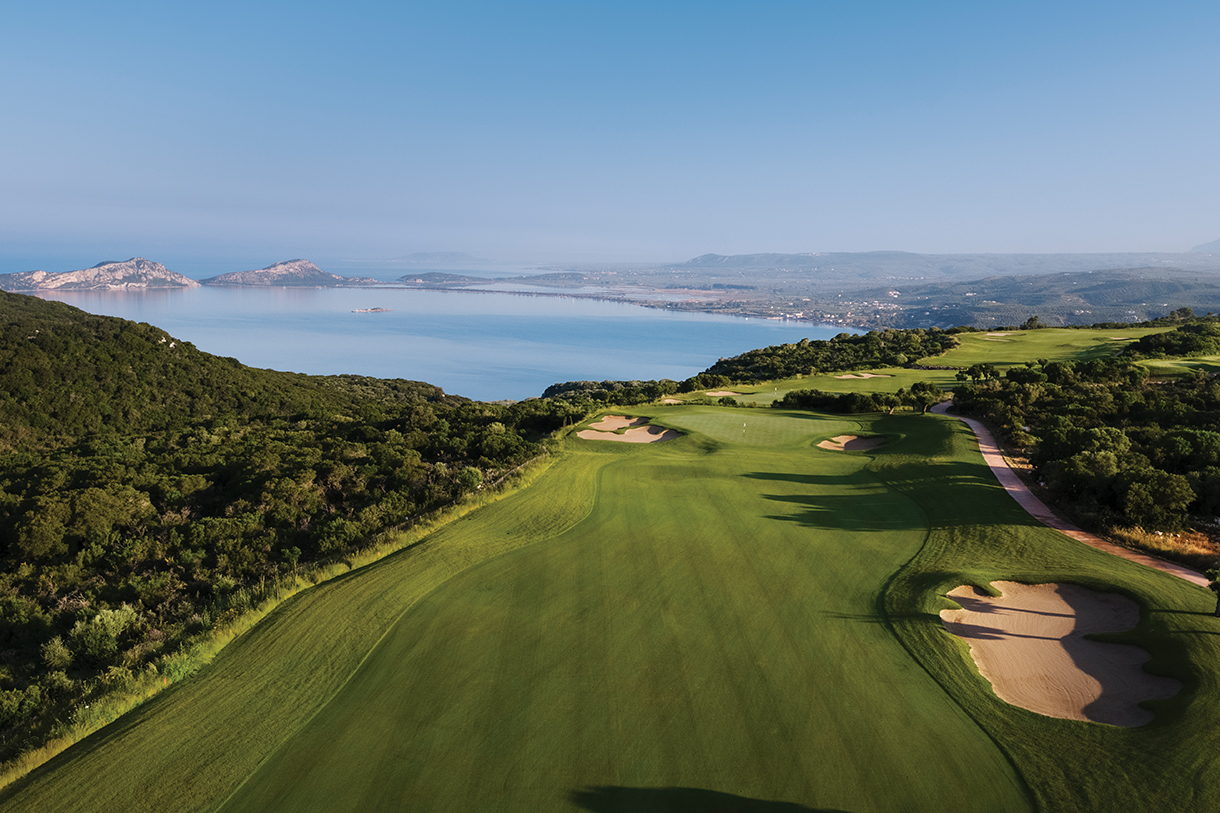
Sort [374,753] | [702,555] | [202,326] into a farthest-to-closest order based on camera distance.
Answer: [202,326] < [702,555] < [374,753]

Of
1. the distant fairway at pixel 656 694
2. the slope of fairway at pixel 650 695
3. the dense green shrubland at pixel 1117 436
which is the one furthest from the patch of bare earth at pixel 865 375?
the slope of fairway at pixel 650 695

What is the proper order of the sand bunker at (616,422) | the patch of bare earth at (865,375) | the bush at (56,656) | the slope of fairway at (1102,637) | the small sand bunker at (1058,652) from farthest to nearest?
the patch of bare earth at (865,375) → the sand bunker at (616,422) → the bush at (56,656) → the small sand bunker at (1058,652) → the slope of fairway at (1102,637)

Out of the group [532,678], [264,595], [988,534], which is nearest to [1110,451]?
[988,534]

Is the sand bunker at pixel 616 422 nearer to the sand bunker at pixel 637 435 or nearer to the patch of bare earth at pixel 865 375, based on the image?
the sand bunker at pixel 637 435

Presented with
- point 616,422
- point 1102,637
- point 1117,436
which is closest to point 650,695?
point 1102,637

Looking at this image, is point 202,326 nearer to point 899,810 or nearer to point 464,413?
point 464,413

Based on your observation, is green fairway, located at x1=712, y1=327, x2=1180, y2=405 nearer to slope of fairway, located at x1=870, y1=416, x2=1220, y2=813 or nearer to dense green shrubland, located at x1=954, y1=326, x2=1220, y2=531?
dense green shrubland, located at x1=954, y1=326, x2=1220, y2=531

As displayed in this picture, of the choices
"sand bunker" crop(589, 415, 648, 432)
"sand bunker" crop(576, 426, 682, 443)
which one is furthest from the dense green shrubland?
"sand bunker" crop(589, 415, 648, 432)
